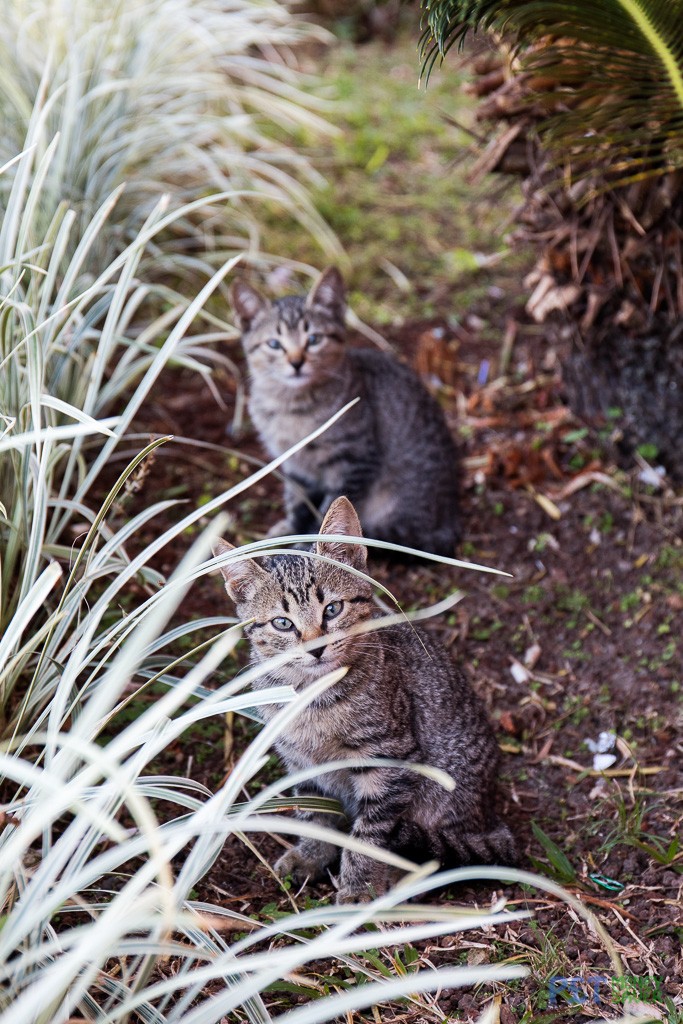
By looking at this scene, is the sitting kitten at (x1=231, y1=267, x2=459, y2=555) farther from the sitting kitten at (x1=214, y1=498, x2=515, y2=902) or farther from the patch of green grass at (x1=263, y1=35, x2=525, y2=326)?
the sitting kitten at (x1=214, y1=498, x2=515, y2=902)

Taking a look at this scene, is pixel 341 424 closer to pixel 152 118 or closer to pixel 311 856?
→ pixel 311 856

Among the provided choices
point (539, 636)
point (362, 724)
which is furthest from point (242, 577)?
point (539, 636)

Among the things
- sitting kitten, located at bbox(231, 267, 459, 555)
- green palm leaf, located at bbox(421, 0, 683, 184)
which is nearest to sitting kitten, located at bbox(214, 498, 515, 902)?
sitting kitten, located at bbox(231, 267, 459, 555)

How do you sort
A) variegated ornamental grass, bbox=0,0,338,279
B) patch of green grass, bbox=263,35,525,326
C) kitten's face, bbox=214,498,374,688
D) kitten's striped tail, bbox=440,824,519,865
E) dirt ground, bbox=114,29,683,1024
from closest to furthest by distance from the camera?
dirt ground, bbox=114,29,683,1024 → kitten's face, bbox=214,498,374,688 → kitten's striped tail, bbox=440,824,519,865 → variegated ornamental grass, bbox=0,0,338,279 → patch of green grass, bbox=263,35,525,326

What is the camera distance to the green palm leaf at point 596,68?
3.29 m

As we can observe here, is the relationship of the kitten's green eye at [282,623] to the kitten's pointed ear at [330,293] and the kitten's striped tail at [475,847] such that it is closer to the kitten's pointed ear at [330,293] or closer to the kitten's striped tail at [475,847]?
the kitten's striped tail at [475,847]

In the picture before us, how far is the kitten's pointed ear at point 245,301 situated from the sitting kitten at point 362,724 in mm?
1950

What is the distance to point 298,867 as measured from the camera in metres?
3.28

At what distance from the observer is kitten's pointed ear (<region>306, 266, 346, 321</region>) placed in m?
4.73

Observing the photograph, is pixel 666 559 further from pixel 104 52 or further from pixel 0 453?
pixel 104 52

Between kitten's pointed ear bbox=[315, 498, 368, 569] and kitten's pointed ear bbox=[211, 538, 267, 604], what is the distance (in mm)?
195

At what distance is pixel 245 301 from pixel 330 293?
40 cm

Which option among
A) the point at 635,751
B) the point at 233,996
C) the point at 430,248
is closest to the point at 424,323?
the point at 430,248

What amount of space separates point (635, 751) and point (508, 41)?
2.74m
